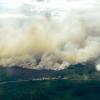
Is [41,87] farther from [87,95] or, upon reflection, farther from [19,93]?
[87,95]

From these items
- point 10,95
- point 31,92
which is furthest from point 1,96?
point 31,92

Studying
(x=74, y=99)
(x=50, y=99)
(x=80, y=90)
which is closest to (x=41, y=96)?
(x=50, y=99)

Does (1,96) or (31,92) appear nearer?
(1,96)

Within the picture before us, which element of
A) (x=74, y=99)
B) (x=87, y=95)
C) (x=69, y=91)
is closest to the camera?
(x=74, y=99)

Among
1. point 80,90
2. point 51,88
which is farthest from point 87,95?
point 51,88

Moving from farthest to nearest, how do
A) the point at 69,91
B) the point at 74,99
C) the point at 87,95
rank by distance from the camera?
the point at 69,91
the point at 87,95
the point at 74,99

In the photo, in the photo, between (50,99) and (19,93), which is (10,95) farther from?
(50,99)

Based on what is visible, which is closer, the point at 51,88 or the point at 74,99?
the point at 74,99
